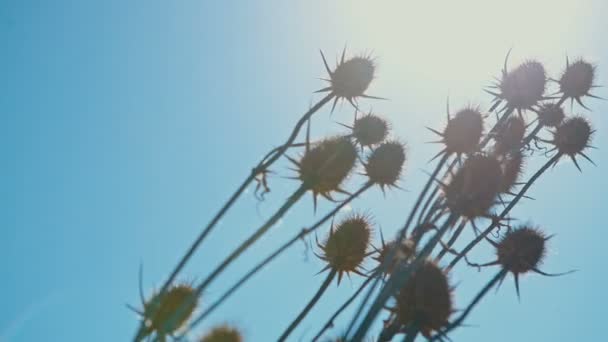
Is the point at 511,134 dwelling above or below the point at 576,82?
below

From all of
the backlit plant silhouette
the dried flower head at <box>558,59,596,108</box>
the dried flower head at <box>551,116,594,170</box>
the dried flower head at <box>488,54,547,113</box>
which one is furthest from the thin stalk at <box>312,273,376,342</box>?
the dried flower head at <box>558,59,596,108</box>

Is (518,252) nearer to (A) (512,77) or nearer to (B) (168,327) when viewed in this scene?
(A) (512,77)

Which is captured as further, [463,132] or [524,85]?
[524,85]

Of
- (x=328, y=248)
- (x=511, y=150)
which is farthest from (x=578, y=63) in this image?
(x=328, y=248)

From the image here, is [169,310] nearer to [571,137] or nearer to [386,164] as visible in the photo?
[386,164]

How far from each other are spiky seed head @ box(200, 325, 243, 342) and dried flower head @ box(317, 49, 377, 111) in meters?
3.08

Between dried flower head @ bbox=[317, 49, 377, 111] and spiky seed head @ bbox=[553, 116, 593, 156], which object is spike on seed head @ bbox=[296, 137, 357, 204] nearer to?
dried flower head @ bbox=[317, 49, 377, 111]

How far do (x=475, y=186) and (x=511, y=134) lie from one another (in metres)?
2.55

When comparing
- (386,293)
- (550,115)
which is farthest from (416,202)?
(550,115)

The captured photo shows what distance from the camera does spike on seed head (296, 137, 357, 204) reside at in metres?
5.80

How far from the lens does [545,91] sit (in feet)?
28.3

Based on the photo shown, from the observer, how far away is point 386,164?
272 inches

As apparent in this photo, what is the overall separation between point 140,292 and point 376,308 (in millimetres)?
2021

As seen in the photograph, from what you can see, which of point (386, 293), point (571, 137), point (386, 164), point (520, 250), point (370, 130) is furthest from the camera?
point (571, 137)
